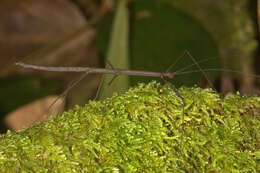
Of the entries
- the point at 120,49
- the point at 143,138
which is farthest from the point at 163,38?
the point at 143,138

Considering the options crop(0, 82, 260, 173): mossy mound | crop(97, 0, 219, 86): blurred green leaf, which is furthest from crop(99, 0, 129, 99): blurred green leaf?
crop(0, 82, 260, 173): mossy mound

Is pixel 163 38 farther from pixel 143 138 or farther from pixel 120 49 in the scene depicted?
pixel 143 138

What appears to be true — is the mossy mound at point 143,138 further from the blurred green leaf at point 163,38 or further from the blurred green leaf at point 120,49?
the blurred green leaf at point 163,38

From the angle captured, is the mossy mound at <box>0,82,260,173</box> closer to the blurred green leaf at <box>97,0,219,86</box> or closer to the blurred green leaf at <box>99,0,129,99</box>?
the blurred green leaf at <box>99,0,129,99</box>

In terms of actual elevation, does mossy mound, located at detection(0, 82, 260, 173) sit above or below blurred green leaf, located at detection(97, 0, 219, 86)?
below

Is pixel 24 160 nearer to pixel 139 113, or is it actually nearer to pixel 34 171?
pixel 34 171

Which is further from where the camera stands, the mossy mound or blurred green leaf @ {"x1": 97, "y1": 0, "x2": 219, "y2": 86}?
blurred green leaf @ {"x1": 97, "y1": 0, "x2": 219, "y2": 86}

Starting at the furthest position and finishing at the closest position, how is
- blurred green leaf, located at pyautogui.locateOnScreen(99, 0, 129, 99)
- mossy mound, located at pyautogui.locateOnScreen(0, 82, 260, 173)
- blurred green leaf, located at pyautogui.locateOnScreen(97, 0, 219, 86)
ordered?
1. blurred green leaf, located at pyautogui.locateOnScreen(97, 0, 219, 86)
2. blurred green leaf, located at pyautogui.locateOnScreen(99, 0, 129, 99)
3. mossy mound, located at pyautogui.locateOnScreen(0, 82, 260, 173)

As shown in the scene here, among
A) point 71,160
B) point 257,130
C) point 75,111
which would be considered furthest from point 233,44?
point 71,160

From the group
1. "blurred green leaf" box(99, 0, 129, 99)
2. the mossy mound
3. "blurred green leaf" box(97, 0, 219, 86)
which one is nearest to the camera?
the mossy mound

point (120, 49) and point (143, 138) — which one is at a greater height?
point (120, 49)
